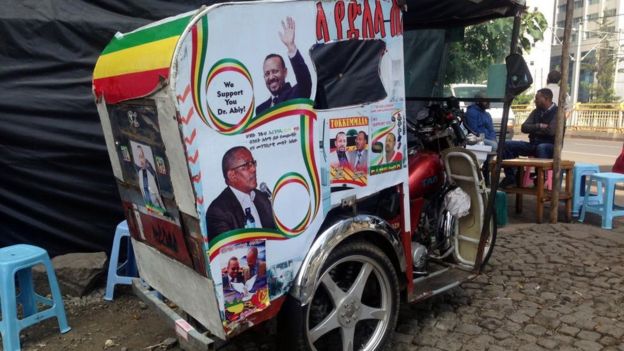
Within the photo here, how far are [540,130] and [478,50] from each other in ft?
9.22

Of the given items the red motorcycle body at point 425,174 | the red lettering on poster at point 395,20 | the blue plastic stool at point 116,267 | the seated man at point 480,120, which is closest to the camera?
the red lettering on poster at point 395,20

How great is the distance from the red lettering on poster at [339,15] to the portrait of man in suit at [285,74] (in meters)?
0.33

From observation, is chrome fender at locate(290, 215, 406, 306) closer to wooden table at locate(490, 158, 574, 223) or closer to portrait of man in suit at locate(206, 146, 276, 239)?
portrait of man in suit at locate(206, 146, 276, 239)

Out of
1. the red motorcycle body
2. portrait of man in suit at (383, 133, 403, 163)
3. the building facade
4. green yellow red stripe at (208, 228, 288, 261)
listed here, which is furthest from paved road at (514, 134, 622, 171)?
the building facade

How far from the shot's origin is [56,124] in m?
4.48

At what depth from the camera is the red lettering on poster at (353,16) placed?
2.73m

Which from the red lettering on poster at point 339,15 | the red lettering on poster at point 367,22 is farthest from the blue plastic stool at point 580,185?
the red lettering on poster at point 339,15

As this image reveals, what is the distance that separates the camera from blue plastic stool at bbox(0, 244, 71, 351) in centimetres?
338

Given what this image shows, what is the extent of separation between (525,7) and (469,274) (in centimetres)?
204

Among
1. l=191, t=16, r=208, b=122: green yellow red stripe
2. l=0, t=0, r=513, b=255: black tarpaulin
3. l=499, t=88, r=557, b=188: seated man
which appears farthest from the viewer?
l=499, t=88, r=557, b=188: seated man

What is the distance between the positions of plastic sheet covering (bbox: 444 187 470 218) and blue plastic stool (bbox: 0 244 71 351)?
10.2ft

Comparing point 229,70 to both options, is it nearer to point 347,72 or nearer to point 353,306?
point 347,72

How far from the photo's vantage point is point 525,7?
12.0ft

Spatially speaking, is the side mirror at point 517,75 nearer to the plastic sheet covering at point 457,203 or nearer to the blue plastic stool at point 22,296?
the plastic sheet covering at point 457,203
